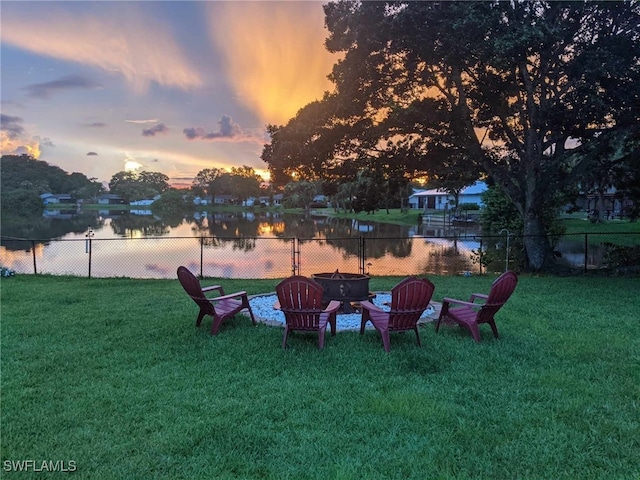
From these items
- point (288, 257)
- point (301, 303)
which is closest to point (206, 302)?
point (301, 303)

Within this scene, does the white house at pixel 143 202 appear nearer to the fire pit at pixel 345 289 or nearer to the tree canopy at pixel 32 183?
the tree canopy at pixel 32 183

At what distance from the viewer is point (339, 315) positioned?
259 inches

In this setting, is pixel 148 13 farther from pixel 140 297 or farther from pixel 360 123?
pixel 140 297

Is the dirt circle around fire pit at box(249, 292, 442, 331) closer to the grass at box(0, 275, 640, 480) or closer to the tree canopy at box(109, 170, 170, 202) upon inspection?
the grass at box(0, 275, 640, 480)

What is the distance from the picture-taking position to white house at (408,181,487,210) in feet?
164

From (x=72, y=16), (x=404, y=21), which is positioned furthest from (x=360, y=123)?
(x=72, y=16)

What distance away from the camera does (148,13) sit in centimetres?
1044

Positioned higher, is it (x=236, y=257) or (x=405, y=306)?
(x=405, y=306)

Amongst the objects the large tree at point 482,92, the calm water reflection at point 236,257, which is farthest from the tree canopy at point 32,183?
the large tree at point 482,92

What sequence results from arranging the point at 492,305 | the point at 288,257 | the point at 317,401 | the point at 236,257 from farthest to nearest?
the point at 236,257 → the point at 288,257 → the point at 492,305 → the point at 317,401

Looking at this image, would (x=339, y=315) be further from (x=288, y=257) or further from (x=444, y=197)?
(x=444, y=197)

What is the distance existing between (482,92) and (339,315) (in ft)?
30.1

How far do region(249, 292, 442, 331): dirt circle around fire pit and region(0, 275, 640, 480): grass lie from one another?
0.34 m

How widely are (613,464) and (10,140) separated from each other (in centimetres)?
1359
